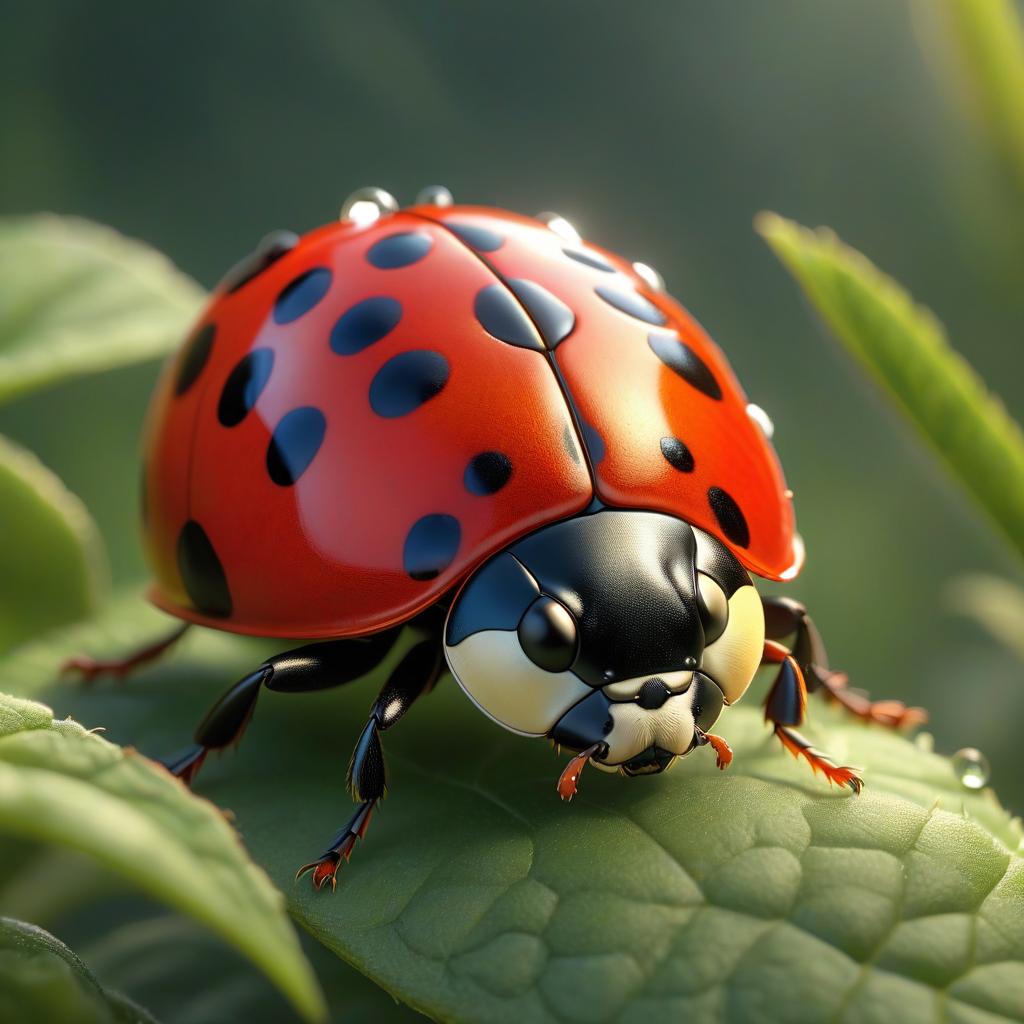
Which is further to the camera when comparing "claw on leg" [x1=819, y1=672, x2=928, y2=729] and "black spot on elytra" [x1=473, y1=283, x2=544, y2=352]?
"claw on leg" [x1=819, y1=672, x2=928, y2=729]

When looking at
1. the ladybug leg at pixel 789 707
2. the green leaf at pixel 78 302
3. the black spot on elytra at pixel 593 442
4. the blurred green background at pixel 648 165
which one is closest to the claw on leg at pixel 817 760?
the ladybug leg at pixel 789 707

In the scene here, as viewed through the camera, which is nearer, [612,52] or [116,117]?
[116,117]

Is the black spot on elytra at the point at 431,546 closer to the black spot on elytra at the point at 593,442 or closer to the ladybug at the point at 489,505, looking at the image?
the ladybug at the point at 489,505

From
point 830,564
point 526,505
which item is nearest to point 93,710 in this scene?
point 526,505

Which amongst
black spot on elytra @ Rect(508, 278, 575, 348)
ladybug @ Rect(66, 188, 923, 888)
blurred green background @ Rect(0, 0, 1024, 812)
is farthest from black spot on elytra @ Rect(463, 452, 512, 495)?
blurred green background @ Rect(0, 0, 1024, 812)

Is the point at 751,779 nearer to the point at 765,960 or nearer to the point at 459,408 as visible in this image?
the point at 765,960

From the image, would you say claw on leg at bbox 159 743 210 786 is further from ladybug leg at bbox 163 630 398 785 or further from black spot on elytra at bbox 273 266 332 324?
black spot on elytra at bbox 273 266 332 324
